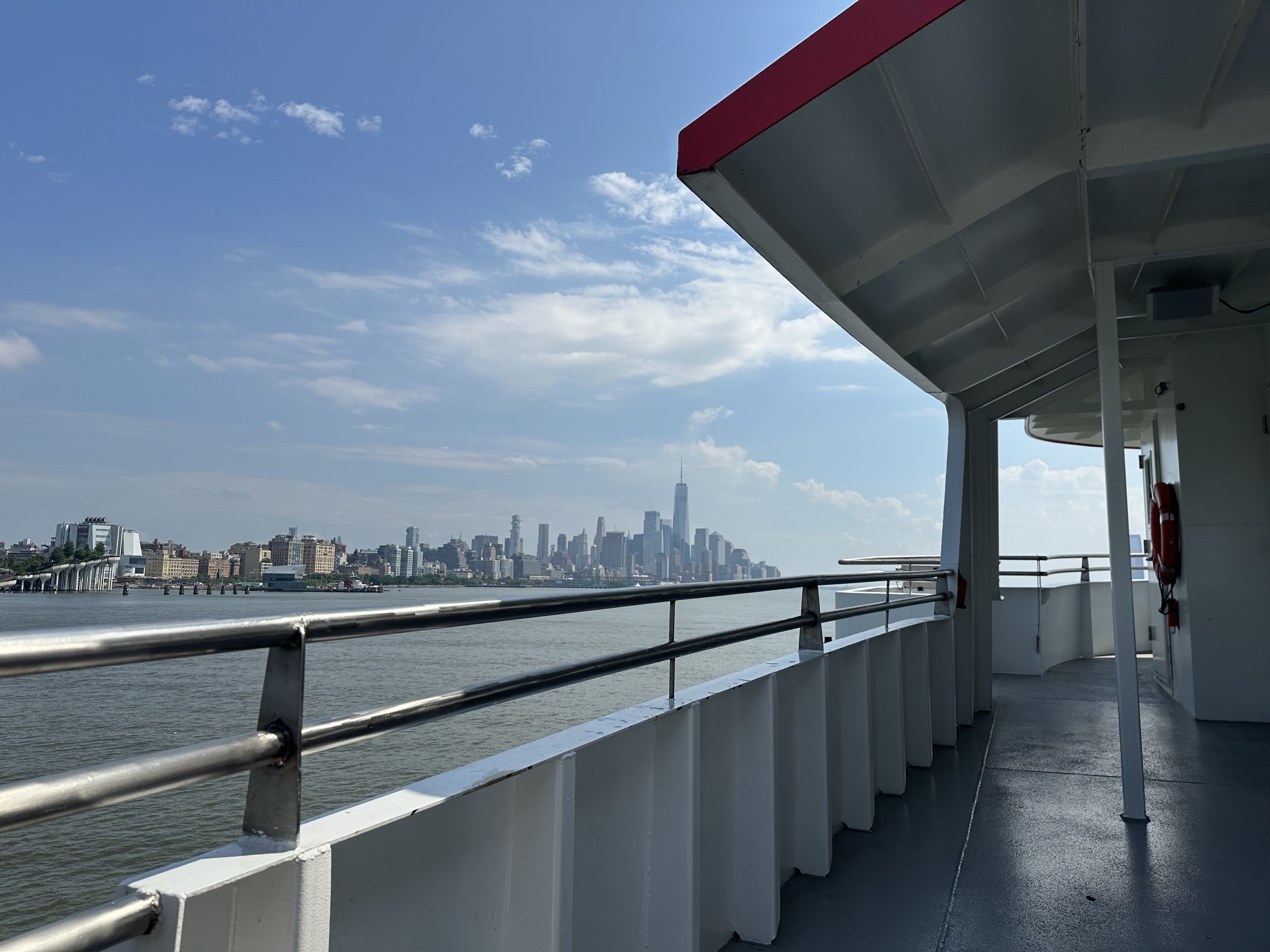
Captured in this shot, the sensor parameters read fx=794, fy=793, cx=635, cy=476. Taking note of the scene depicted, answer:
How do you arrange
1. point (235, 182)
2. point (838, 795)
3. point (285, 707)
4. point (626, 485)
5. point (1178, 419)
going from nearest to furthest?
point (285, 707)
point (838, 795)
point (1178, 419)
point (235, 182)
point (626, 485)

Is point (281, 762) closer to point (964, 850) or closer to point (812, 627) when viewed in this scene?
point (812, 627)

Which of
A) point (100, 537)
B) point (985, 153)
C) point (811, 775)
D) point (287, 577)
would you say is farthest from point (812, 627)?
point (100, 537)

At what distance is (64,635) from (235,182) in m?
99.1

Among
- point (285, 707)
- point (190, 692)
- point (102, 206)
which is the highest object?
point (102, 206)

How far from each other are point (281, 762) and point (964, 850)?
309 cm

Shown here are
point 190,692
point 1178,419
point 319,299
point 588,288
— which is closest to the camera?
point 1178,419

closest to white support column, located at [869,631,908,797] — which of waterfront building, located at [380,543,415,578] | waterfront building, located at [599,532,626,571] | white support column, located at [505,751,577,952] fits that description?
white support column, located at [505,751,577,952]

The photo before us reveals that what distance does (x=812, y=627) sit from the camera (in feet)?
10.2

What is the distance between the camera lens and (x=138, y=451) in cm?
9444

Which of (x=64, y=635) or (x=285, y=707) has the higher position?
(x=64, y=635)

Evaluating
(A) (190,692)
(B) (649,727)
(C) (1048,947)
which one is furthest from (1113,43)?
(A) (190,692)

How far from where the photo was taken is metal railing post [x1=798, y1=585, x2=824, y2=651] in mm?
3027

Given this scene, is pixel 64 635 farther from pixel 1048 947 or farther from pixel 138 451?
pixel 138 451

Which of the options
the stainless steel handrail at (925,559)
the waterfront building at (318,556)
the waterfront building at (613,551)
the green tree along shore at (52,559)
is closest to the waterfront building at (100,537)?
the green tree along shore at (52,559)
